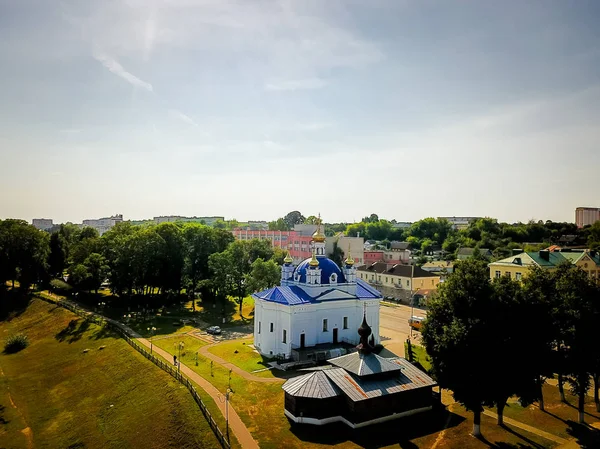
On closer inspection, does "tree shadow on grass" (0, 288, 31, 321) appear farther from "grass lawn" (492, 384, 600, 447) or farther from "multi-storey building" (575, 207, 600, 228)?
"multi-storey building" (575, 207, 600, 228)

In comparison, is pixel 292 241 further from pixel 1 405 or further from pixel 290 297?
pixel 1 405

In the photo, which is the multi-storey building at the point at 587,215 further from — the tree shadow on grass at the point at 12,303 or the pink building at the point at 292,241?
the tree shadow on grass at the point at 12,303

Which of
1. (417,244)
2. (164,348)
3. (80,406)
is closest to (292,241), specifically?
(417,244)

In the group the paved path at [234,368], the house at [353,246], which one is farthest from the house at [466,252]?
the paved path at [234,368]

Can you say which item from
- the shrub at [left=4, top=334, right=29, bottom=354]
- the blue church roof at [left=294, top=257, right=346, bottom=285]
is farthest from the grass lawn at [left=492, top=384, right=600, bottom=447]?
the shrub at [left=4, top=334, right=29, bottom=354]

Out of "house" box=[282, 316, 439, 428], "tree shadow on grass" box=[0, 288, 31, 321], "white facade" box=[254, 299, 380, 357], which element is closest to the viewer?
"house" box=[282, 316, 439, 428]
